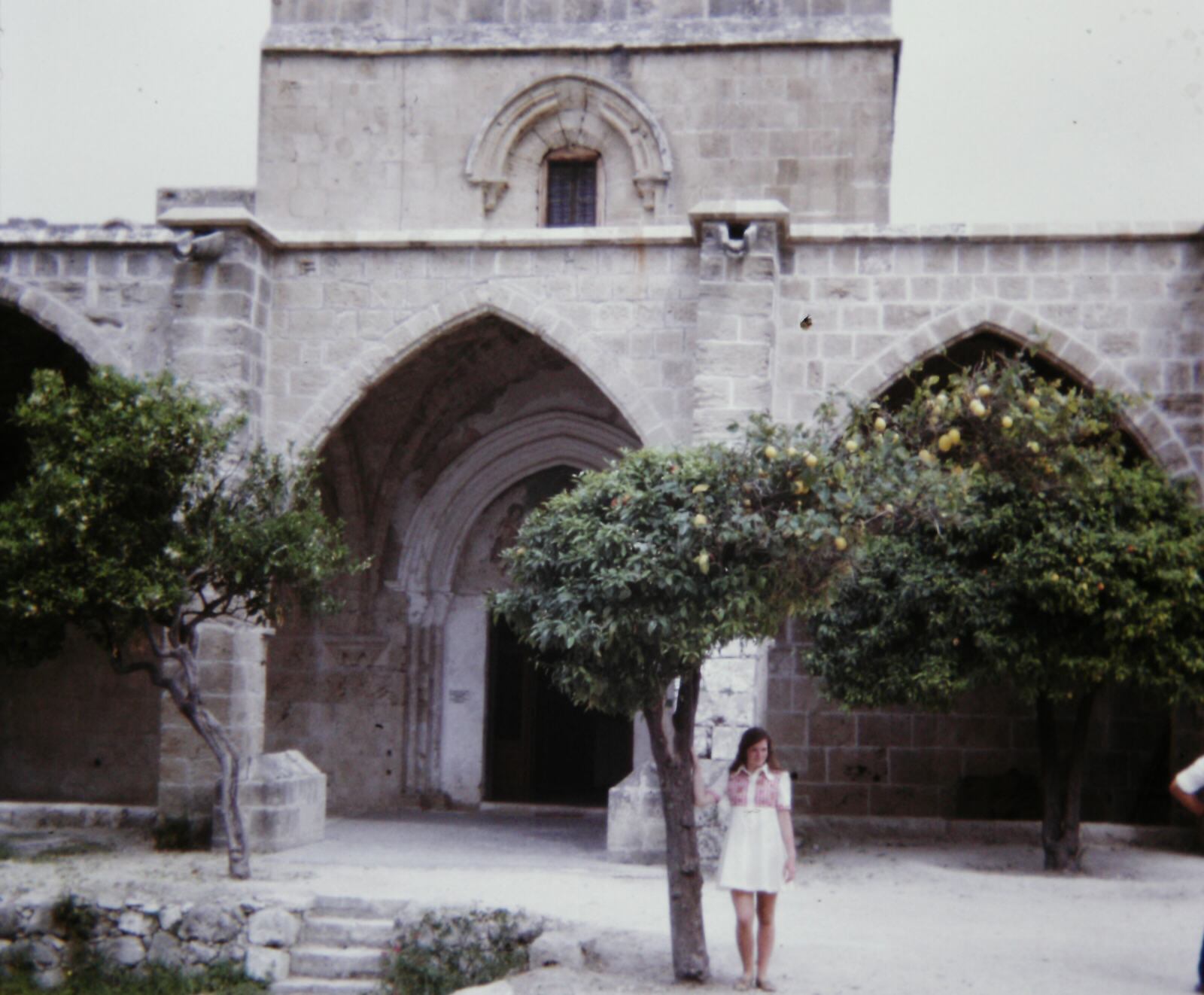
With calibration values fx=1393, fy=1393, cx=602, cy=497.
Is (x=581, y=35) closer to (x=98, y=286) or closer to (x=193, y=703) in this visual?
(x=98, y=286)

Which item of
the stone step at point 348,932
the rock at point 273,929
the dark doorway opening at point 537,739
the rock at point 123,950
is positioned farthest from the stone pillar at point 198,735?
the dark doorway opening at point 537,739

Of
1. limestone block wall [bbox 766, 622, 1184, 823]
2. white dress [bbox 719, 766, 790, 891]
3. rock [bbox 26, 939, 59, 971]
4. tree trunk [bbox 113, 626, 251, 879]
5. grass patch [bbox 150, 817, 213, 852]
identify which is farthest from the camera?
limestone block wall [bbox 766, 622, 1184, 823]

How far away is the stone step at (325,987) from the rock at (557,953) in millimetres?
1055

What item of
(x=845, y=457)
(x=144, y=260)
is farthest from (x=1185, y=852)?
(x=144, y=260)

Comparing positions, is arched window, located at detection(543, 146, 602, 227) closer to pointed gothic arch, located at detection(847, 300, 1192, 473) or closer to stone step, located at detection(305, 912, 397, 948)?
pointed gothic arch, located at detection(847, 300, 1192, 473)

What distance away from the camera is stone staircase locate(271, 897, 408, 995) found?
6.75m

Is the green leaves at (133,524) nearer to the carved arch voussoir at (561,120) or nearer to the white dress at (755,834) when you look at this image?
the white dress at (755,834)

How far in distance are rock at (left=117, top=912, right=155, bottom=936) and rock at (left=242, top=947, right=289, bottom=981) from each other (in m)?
0.56

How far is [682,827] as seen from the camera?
18.5 ft

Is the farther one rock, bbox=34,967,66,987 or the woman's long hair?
rock, bbox=34,967,66,987

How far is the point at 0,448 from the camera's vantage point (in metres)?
11.9

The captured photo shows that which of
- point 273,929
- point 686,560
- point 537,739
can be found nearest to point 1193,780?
Answer: point 686,560

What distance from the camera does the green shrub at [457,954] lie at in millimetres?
6492

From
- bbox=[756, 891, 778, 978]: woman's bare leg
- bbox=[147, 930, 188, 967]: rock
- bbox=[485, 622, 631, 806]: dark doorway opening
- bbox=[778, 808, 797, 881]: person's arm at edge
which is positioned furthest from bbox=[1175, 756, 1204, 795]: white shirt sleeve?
bbox=[485, 622, 631, 806]: dark doorway opening
